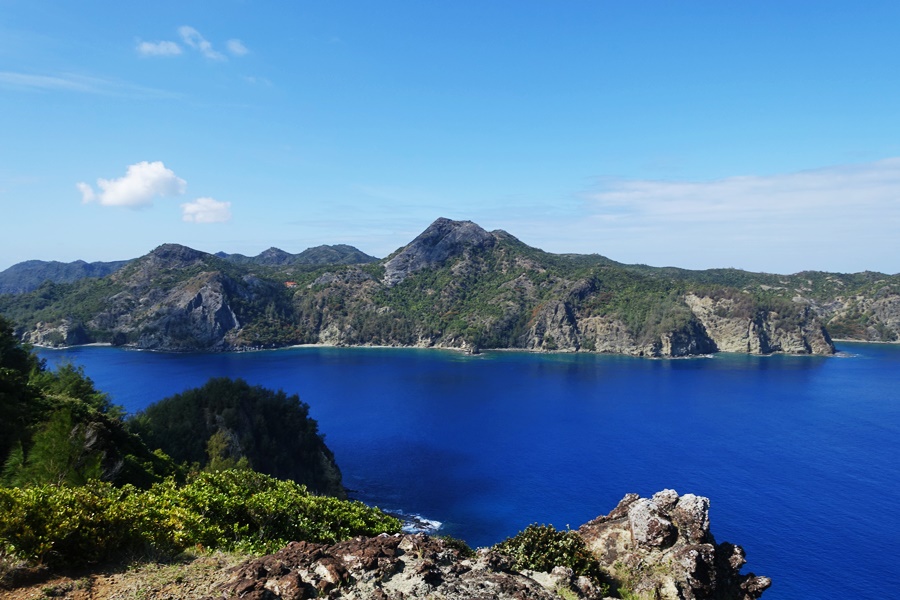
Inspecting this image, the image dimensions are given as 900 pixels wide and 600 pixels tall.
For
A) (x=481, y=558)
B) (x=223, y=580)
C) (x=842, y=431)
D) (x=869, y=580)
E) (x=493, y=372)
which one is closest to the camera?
(x=223, y=580)

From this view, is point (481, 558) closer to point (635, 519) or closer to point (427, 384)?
point (635, 519)

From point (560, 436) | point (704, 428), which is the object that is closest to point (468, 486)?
point (560, 436)

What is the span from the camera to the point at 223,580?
1353 cm

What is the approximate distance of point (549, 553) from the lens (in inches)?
704

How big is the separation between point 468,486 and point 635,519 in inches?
2594

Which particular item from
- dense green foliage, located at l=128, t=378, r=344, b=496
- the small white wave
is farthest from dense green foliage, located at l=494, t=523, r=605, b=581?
dense green foliage, located at l=128, t=378, r=344, b=496

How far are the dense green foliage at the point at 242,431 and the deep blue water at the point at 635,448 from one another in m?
8.78

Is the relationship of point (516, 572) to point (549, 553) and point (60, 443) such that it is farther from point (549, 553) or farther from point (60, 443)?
point (60, 443)

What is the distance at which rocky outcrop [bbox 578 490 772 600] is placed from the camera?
1791cm

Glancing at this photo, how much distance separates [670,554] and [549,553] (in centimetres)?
447

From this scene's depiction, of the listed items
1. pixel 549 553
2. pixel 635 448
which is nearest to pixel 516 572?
pixel 549 553

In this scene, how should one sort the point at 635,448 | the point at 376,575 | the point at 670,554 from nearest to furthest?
the point at 376,575 < the point at 670,554 < the point at 635,448

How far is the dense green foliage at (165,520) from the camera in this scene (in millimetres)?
13625

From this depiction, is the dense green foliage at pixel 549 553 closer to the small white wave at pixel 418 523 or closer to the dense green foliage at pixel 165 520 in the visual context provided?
the dense green foliage at pixel 165 520
